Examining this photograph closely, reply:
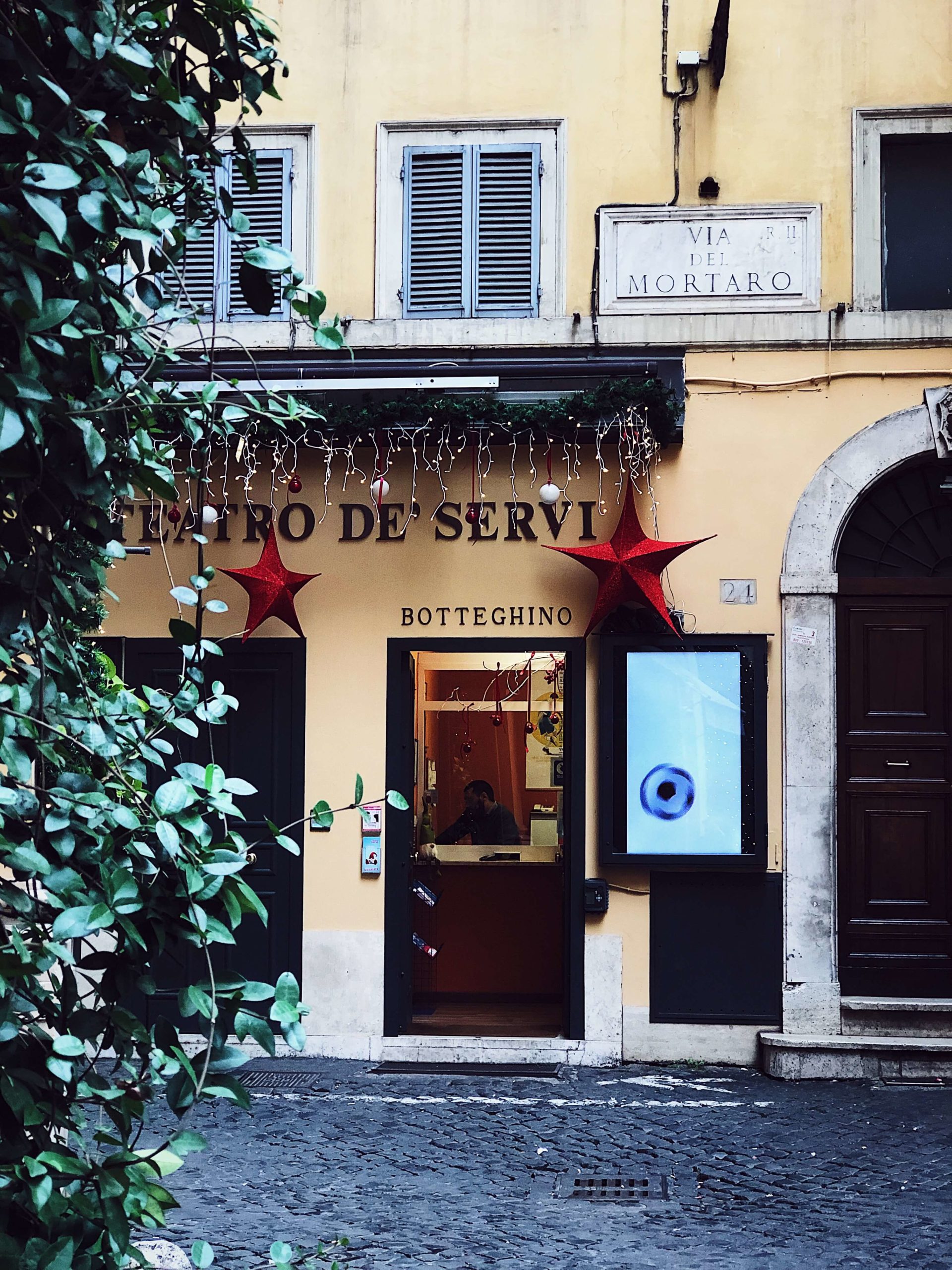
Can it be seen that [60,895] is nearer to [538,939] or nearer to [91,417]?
[91,417]

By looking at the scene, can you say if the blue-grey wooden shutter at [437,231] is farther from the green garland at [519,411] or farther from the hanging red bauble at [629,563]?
the hanging red bauble at [629,563]

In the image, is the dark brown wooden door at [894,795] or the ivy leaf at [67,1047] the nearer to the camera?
the ivy leaf at [67,1047]

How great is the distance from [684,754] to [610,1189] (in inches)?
128

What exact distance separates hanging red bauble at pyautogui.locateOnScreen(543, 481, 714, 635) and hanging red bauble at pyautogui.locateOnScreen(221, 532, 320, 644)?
5.67ft

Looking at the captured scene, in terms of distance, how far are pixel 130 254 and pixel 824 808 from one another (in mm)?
7441

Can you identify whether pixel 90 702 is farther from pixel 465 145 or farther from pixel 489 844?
pixel 489 844

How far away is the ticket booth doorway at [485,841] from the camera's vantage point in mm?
9156

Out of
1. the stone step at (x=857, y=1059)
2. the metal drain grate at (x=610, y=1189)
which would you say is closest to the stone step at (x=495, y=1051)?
the stone step at (x=857, y=1059)

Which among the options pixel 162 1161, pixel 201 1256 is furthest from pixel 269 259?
pixel 201 1256

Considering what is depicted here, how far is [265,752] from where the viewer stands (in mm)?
9344

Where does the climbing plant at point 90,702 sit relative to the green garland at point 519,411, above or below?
below

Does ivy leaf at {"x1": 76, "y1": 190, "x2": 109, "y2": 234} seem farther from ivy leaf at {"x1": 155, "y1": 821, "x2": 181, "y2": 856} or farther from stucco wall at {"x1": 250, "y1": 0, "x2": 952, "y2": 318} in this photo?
stucco wall at {"x1": 250, "y1": 0, "x2": 952, "y2": 318}

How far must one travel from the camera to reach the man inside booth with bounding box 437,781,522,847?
11.4 metres

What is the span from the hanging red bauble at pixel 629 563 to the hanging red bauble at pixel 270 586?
1.73 metres
